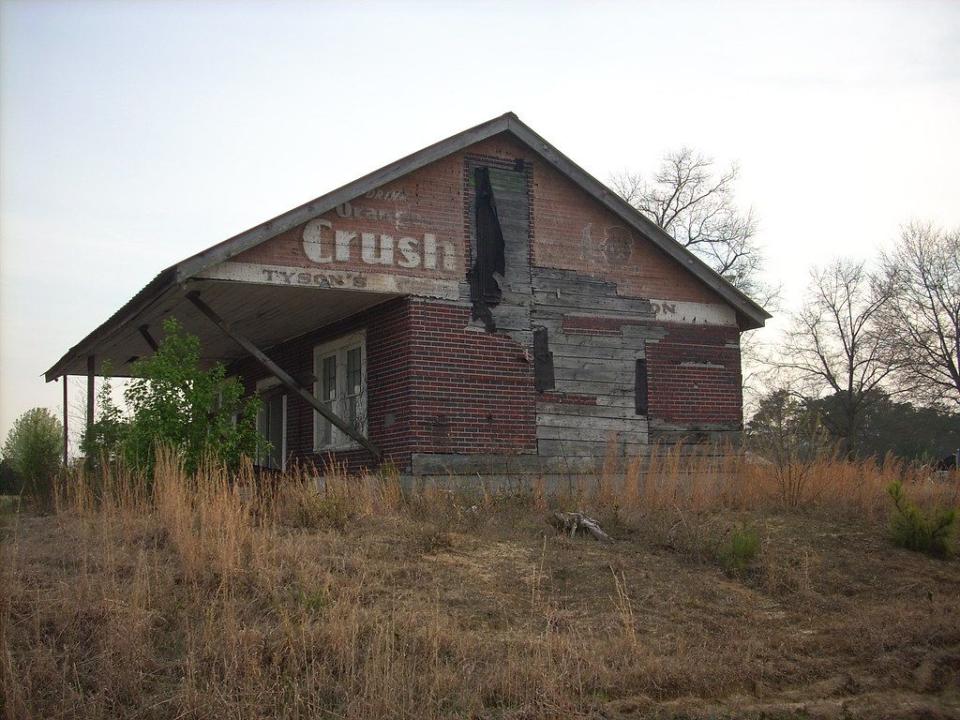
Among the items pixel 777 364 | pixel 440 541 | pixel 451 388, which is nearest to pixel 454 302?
pixel 451 388

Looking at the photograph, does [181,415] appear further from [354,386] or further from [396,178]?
[396,178]

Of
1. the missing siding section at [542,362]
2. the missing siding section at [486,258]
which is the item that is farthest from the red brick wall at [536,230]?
the missing siding section at [542,362]

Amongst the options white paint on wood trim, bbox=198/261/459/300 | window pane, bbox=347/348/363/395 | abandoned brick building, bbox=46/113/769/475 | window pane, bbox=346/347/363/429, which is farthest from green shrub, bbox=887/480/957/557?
window pane, bbox=347/348/363/395

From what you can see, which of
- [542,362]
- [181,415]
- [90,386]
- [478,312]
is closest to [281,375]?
[181,415]

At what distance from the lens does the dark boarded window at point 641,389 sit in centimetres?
1630

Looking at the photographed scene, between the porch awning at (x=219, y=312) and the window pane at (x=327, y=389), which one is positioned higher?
the porch awning at (x=219, y=312)

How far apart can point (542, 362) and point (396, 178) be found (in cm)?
337

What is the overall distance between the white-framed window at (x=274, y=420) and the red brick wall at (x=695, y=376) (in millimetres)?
6592

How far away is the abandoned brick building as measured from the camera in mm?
14359

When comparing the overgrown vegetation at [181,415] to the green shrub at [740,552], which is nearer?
the green shrub at [740,552]

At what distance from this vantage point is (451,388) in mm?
14789

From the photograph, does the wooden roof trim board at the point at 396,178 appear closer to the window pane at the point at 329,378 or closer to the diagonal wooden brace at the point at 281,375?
the diagonal wooden brace at the point at 281,375

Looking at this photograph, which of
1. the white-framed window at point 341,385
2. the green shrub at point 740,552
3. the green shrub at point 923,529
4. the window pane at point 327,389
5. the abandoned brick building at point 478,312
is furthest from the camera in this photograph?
the window pane at point 327,389

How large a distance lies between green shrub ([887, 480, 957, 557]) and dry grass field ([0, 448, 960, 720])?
23 cm
